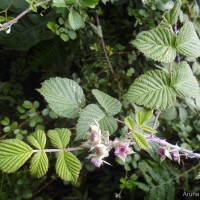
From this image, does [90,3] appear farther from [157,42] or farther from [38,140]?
[38,140]

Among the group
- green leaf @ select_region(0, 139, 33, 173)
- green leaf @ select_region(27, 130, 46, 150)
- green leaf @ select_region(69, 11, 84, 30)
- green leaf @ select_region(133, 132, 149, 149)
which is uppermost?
green leaf @ select_region(69, 11, 84, 30)

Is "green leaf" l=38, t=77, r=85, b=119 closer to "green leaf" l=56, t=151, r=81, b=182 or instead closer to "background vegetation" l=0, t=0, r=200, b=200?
"green leaf" l=56, t=151, r=81, b=182

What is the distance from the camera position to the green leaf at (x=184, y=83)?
1.92 feet

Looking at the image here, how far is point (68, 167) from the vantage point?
0.54 m

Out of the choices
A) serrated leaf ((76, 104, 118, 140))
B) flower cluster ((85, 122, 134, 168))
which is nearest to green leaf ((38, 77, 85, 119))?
serrated leaf ((76, 104, 118, 140))

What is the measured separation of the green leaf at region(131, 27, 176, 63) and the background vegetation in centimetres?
29

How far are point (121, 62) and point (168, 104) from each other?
1.71ft

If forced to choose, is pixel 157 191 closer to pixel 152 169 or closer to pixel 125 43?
pixel 152 169

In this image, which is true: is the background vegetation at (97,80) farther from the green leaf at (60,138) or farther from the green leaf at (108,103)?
the green leaf at (60,138)

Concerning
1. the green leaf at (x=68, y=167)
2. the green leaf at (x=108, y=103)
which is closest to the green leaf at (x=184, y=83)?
the green leaf at (x=108, y=103)

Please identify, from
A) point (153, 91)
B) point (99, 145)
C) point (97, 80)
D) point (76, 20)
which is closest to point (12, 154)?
point (99, 145)

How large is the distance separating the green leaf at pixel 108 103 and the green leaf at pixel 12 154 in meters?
0.18

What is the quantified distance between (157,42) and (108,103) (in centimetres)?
15

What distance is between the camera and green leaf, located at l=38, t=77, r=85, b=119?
62 centimetres
